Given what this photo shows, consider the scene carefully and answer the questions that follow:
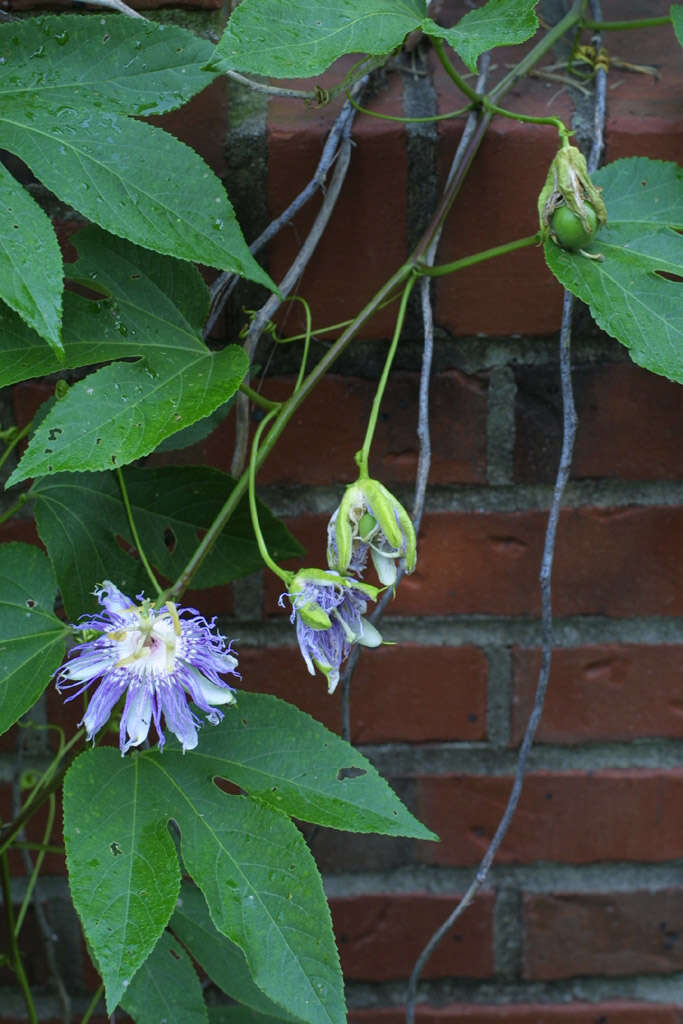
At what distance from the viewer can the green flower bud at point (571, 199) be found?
53cm

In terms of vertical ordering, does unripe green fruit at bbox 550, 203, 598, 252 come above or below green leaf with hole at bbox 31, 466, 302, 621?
above

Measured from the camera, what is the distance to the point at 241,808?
1.65ft

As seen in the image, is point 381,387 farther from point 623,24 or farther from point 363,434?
point 623,24

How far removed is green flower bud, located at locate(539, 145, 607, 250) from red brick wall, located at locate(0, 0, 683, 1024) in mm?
96

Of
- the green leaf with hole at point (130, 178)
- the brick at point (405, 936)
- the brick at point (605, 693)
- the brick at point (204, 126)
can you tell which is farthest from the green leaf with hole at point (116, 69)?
the brick at point (405, 936)

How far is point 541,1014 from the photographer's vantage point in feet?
2.58

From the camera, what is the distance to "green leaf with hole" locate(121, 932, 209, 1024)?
59cm

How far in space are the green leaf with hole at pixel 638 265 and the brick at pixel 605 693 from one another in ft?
0.86

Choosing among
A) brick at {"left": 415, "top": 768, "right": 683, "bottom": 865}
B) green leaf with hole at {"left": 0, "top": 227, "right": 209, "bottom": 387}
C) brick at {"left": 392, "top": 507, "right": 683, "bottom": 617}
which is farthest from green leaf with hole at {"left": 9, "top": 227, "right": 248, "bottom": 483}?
brick at {"left": 415, "top": 768, "right": 683, "bottom": 865}

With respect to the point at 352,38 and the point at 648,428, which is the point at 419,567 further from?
the point at 352,38

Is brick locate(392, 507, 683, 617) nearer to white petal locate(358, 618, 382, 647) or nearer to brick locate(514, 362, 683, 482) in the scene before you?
brick locate(514, 362, 683, 482)

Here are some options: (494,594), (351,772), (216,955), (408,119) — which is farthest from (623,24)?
(216,955)

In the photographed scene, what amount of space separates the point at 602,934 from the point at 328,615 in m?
0.44

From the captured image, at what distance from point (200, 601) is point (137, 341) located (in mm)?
223
